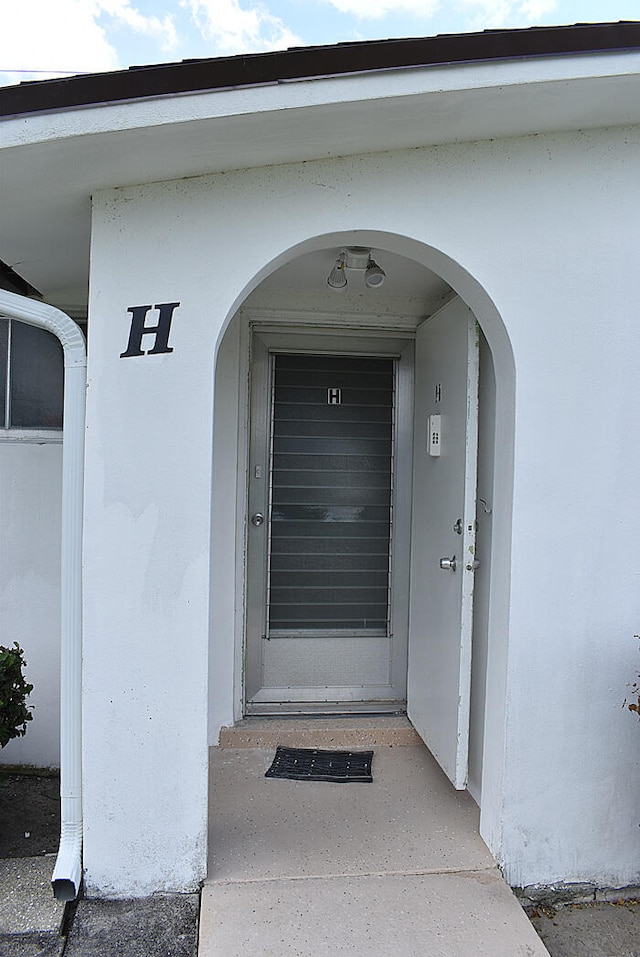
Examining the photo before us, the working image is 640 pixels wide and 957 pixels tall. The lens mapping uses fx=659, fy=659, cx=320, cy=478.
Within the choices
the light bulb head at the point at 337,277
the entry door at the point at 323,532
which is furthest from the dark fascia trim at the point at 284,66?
the entry door at the point at 323,532

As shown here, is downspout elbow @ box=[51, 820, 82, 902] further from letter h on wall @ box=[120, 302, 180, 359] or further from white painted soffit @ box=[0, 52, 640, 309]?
white painted soffit @ box=[0, 52, 640, 309]

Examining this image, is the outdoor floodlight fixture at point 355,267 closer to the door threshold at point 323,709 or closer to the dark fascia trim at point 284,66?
the dark fascia trim at point 284,66

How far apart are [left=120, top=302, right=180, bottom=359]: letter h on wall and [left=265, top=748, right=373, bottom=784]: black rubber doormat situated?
2.07 meters

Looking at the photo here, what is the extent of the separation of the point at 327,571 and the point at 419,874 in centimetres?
170

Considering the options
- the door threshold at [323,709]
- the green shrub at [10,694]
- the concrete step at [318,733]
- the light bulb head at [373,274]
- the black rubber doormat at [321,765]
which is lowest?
the black rubber doormat at [321,765]

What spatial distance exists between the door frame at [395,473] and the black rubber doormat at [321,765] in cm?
34

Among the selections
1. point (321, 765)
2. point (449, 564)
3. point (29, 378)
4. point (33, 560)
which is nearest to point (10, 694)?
point (33, 560)

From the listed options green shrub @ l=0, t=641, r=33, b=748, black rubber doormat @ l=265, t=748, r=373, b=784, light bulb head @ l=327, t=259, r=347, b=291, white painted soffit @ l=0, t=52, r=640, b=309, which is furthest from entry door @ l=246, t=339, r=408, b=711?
white painted soffit @ l=0, t=52, r=640, b=309

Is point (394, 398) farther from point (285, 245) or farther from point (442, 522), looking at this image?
point (285, 245)

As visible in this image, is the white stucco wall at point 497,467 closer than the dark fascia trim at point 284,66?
No

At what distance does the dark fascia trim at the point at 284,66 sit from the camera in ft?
6.16

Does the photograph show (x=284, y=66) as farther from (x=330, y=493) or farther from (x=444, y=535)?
(x=330, y=493)

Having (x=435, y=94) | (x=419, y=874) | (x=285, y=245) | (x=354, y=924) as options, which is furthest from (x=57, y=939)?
(x=435, y=94)

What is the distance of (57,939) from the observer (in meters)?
2.09
